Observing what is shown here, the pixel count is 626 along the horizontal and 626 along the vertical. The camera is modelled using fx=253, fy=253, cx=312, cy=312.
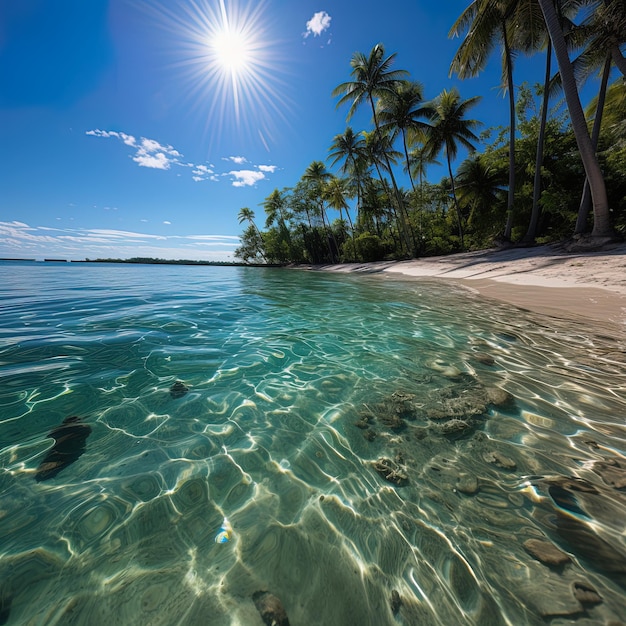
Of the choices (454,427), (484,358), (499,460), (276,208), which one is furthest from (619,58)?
(276,208)

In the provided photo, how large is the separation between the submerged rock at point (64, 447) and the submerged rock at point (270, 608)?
1.70m

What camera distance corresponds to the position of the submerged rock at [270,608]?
1.06 metres

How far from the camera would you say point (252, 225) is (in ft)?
179

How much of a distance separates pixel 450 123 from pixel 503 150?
4.73m

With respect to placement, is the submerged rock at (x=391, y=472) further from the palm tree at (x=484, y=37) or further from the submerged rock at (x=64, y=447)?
the palm tree at (x=484, y=37)

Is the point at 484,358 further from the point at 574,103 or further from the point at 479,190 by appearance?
the point at 479,190

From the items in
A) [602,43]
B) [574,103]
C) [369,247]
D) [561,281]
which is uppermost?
[602,43]

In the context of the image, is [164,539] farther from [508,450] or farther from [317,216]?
[317,216]

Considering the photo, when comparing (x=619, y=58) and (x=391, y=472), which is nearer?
(x=391, y=472)

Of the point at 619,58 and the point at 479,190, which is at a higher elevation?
the point at 619,58

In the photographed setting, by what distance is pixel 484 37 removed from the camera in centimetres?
1441

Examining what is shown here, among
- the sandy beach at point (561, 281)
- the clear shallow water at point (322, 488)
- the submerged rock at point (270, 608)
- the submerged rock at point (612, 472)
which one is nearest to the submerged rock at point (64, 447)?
the clear shallow water at point (322, 488)

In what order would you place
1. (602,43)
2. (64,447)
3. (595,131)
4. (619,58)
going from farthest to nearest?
(595,131) → (602,43) → (619,58) → (64,447)

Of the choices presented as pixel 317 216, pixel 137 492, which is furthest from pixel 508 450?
pixel 317 216
